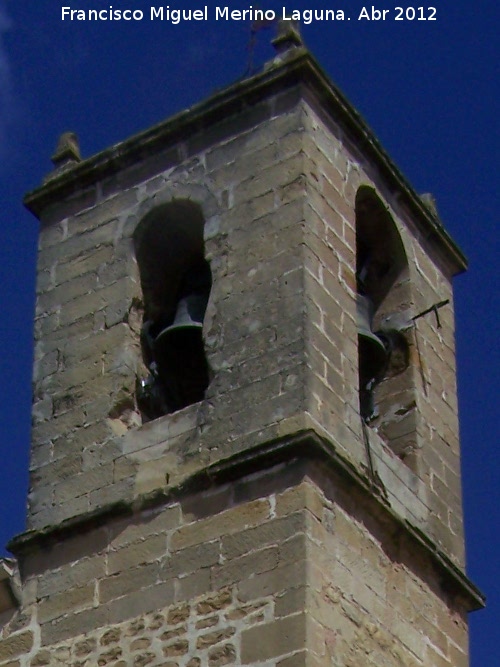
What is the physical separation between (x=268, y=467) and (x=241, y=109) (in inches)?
92.3

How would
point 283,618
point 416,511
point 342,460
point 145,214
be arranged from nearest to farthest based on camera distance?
point 283,618 → point 342,460 → point 416,511 → point 145,214

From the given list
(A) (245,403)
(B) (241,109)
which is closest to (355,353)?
(A) (245,403)

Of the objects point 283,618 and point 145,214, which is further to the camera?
point 145,214

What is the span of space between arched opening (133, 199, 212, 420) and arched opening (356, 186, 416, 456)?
89 centimetres

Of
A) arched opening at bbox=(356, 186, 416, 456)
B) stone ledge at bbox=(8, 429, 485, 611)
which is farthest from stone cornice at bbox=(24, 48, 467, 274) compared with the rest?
stone ledge at bbox=(8, 429, 485, 611)

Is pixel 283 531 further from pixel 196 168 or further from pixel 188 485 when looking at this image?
pixel 196 168

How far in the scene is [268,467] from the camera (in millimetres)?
9828

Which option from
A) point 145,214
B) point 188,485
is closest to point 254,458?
point 188,485

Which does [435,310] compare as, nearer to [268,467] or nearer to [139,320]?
[139,320]

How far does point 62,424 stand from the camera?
10.8 m

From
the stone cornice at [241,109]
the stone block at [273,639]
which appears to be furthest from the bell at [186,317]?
the stone block at [273,639]

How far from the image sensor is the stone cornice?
11.1 metres

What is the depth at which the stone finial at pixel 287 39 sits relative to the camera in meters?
11.3

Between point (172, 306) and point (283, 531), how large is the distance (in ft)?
7.21
